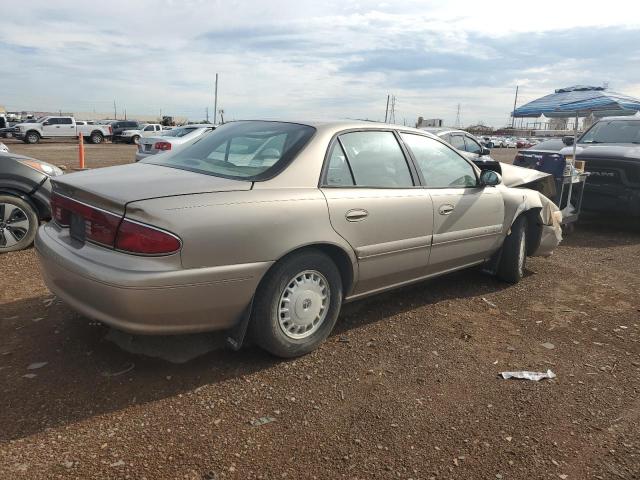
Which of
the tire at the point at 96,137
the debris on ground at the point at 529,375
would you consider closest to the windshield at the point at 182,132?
the debris on ground at the point at 529,375

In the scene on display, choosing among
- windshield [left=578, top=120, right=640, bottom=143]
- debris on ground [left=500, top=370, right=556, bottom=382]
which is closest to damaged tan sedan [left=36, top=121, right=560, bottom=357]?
debris on ground [left=500, top=370, right=556, bottom=382]

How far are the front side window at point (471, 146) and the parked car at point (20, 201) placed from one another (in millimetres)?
9420

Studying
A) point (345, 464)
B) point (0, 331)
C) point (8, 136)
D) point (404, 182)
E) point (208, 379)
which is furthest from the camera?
point (8, 136)

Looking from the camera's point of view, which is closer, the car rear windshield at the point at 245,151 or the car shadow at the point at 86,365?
the car shadow at the point at 86,365

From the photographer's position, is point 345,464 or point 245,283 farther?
point 245,283

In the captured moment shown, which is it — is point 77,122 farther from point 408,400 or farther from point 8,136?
point 408,400

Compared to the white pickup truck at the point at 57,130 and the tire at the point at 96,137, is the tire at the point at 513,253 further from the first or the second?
the tire at the point at 96,137

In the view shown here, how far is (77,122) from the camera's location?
113ft

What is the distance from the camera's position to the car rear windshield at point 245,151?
3200 millimetres

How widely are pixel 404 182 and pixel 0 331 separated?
3.07m

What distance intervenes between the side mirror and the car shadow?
1551mm

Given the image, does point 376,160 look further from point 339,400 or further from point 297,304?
point 339,400

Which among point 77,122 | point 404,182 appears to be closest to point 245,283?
point 404,182

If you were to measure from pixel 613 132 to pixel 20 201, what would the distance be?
30.3ft
